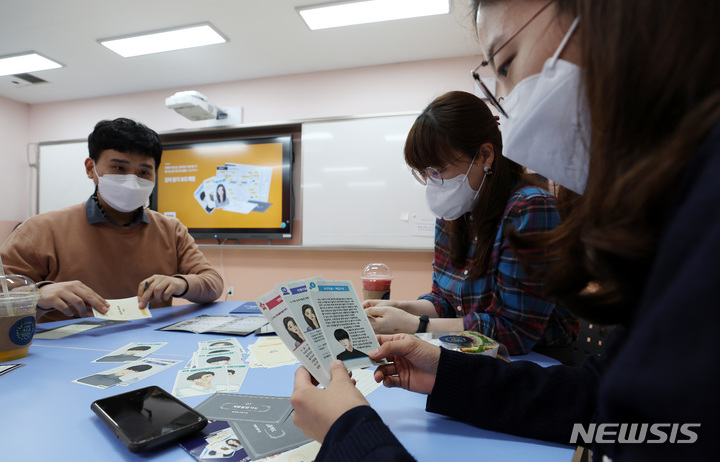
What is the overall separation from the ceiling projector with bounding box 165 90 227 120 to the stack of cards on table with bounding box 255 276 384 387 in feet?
10.1

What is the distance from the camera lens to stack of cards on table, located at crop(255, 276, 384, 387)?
24.8 inches

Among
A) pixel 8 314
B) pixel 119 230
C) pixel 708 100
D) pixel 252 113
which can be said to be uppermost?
pixel 252 113

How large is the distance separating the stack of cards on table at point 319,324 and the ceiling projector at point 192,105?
307cm

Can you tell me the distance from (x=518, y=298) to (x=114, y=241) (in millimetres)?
1748

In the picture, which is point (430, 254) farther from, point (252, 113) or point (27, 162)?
point (27, 162)

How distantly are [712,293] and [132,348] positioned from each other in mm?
1228

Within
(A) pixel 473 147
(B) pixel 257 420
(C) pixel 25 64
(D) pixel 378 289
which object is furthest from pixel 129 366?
(C) pixel 25 64

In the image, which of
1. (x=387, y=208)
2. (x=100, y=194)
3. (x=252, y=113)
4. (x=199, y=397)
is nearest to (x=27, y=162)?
(x=252, y=113)

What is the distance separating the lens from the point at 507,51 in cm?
62

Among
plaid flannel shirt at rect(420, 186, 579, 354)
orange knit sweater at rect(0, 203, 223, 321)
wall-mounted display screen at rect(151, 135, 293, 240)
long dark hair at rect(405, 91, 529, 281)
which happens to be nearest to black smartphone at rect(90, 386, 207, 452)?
plaid flannel shirt at rect(420, 186, 579, 354)

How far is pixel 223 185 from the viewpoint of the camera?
3619 millimetres

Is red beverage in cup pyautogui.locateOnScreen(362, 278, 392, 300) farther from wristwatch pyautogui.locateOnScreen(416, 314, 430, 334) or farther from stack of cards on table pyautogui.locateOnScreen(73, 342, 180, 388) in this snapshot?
stack of cards on table pyautogui.locateOnScreen(73, 342, 180, 388)

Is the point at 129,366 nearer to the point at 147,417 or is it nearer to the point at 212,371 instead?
the point at 212,371

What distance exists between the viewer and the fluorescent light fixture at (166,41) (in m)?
2.83
